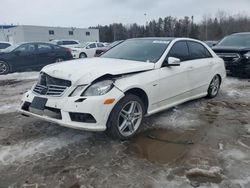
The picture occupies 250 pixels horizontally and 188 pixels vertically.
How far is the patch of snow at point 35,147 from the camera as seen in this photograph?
3684mm

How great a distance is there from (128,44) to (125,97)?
201 centimetres

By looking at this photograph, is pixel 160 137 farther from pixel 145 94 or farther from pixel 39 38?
pixel 39 38

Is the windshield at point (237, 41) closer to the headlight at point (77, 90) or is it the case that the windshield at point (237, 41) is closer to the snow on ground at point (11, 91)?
the snow on ground at point (11, 91)

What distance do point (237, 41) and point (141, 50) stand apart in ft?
23.5

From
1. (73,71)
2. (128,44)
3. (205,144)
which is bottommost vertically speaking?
(205,144)

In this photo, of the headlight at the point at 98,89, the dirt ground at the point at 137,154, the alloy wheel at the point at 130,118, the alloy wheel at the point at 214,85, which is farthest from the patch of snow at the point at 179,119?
the headlight at the point at 98,89

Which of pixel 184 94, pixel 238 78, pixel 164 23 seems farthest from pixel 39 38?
pixel 184 94

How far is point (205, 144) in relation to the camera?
418 centimetres

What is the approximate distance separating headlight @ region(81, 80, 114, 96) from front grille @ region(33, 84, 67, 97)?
35 cm

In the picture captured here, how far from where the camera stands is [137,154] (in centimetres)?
383

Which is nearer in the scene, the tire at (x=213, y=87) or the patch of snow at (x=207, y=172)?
the patch of snow at (x=207, y=172)

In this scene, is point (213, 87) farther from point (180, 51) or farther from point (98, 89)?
point (98, 89)

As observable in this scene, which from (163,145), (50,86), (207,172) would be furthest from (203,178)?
(50,86)

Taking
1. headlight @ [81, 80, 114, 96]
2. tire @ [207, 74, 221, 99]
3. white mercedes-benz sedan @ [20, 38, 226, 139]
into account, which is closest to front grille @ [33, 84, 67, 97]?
white mercedes-benz sedan @ [20, 38, 226, 139]
